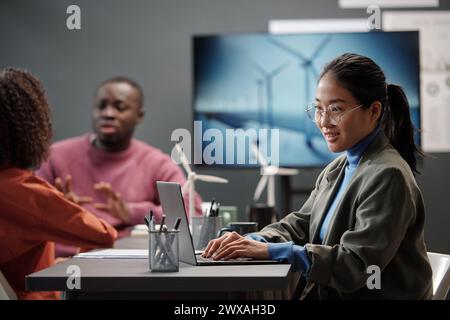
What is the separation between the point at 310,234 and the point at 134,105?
273 centimetres

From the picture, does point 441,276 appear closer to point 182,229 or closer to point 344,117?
point 344,117

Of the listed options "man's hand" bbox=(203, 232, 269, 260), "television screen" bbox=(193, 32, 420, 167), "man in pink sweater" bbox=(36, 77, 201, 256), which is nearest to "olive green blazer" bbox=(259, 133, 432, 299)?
"man's hand" bbox=(203, 232, 269, 260)

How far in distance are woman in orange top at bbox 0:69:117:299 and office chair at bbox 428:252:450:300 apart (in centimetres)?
107

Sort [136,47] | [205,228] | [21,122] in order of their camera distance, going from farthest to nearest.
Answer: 1. [136,47]
2. [21,122]
3. [205,228]

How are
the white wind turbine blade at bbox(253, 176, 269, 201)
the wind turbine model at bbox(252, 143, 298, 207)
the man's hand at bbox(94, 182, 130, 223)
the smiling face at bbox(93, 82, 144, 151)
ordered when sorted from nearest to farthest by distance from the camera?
1. the man's hand at bbox(94, 182, 130, 223)
2. the wind turbine model at bbox(252, 143, 298, 207)
3. the white wind turbine blade at bbox(253, 176, 269, 201)
4. the smiling face at bbox(93, 82, 144, 151)

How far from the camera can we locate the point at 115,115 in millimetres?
4750

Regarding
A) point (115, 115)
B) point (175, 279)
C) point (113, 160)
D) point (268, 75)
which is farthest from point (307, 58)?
point (175, 279)

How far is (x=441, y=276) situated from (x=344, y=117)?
56 cm

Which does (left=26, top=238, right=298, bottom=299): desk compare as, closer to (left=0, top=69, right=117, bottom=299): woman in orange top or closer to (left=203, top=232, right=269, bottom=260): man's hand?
(left=203, top=232, right=269, bottom=260): man's hand

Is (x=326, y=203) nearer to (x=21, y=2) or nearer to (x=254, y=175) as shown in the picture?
(x=254, y=175)

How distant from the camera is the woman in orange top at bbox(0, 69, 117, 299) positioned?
2.52 m

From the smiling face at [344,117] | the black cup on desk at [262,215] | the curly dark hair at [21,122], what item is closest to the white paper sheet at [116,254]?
the curly dark hair at [21,122]

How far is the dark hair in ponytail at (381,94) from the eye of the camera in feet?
6.95
